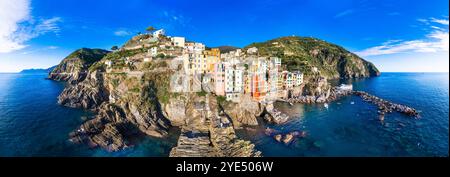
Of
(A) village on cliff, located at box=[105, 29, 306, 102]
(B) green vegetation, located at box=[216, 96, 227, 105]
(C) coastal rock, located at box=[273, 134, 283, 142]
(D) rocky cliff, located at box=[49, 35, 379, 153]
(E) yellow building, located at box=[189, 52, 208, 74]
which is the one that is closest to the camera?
(D) rocky cliff, located at box=[49, 35, 379, 153]

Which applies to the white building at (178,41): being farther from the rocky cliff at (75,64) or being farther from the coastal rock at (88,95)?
the rocky cliff at (75,64)

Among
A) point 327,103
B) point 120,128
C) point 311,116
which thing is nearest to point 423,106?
point 327,103

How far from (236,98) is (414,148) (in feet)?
92.1

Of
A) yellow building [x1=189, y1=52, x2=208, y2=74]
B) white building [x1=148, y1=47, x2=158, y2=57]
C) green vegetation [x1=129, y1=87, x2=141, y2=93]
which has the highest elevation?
white building [x1=148, y1=47, x2=158, y2=57]

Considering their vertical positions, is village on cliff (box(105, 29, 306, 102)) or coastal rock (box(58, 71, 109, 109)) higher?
village on cliff (box(105, 29, 306, 102))

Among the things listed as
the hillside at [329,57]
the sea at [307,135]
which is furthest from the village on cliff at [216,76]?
the hillside at [329,57]

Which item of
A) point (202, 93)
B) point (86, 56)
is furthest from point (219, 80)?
point (86, 56)

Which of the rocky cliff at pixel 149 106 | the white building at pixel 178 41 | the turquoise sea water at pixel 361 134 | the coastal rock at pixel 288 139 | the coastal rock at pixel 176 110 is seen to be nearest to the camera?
the turquoise sea water at pixel 361 134

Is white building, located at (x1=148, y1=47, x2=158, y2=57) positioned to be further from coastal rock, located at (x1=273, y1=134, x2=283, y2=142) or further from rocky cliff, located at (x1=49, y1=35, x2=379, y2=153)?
coastal rock, located at (x1=273, y1=134, x2=283, y2=142)

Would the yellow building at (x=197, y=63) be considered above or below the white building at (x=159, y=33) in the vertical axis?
below

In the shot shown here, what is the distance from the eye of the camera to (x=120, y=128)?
1299 inches

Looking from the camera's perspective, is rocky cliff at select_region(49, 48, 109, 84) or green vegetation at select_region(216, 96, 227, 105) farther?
rocky cliff at select_region(49, 48, 109, 84)

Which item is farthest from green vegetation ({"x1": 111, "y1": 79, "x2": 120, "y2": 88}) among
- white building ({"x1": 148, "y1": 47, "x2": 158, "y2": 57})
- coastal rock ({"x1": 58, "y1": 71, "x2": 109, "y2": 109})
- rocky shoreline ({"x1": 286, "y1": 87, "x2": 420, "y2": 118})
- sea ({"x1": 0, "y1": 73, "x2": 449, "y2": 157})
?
rocky shoreline ({"x1": 286, "y1": 87, "x2": 420, "y2": 118})
